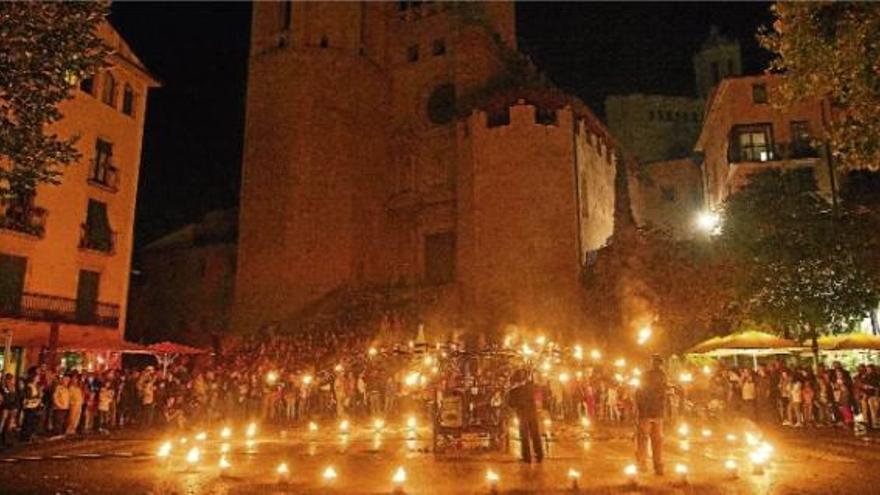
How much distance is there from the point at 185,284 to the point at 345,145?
44.8 feet

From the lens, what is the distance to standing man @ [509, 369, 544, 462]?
489 inches

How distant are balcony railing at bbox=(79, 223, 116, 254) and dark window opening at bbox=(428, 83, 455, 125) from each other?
60.3ft

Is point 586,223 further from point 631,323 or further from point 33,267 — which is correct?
point 33,267

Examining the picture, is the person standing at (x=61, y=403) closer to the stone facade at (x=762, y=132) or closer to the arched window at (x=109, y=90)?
the arched window at (x=109, y=90)

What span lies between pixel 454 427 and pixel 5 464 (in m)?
7.90

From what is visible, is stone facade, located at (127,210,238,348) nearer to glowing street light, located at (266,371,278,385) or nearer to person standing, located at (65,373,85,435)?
glowing street light, located at (266,371,278,385)

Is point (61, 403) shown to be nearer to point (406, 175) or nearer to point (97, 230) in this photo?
point (97, 230)

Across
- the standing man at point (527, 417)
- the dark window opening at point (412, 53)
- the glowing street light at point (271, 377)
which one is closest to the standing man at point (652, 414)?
the standing man at point (527, 417)

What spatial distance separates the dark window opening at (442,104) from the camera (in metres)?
40.7

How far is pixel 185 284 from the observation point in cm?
4428

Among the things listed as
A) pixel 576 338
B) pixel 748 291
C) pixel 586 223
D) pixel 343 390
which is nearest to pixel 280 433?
pixel 343 390

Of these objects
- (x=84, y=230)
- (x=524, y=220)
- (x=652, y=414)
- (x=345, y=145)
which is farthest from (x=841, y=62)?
(x=345, y=145)

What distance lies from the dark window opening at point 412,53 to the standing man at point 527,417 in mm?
32813

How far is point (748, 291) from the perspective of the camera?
78.9 ft
